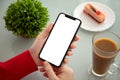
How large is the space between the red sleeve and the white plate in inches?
10.1

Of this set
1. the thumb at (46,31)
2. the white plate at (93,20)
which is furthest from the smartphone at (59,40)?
the white plate at (93,20)

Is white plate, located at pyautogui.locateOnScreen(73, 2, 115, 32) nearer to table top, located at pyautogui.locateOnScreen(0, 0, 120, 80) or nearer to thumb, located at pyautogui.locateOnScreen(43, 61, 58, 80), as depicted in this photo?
table top, located at pyautogui.locateOnScreen(0, 0, 120, 80)

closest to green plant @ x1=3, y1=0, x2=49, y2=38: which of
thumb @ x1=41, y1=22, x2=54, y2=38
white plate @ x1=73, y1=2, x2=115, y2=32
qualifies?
thumb @ x1=41, y1=22, x2=54, y2=38

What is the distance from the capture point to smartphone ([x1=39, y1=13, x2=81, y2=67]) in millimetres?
863

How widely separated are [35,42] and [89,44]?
21 cm

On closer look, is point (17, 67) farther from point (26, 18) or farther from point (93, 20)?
point (93, 20)

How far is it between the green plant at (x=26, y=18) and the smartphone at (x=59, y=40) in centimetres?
8

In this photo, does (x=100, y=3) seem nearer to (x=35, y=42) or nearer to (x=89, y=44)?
(x=89, y=44)

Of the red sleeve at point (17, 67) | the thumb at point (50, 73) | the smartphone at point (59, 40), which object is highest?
the smartphone at point (59, 40)

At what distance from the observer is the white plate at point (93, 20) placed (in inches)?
41.0

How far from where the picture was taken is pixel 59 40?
2.92 feet

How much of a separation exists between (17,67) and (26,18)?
0.18m

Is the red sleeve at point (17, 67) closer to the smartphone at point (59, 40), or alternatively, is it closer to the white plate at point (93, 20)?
the smartphone at point (59, 40)

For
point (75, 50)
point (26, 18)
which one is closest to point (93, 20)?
point (75, 50)
